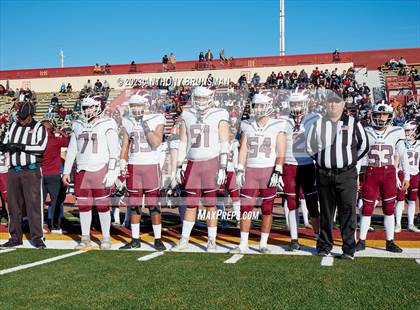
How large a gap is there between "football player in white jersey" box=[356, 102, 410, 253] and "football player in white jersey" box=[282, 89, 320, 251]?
0.58 m

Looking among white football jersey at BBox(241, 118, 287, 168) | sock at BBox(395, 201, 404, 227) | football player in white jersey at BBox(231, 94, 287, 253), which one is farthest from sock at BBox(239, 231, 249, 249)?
sock at BBox(395, 201, 404, 227)

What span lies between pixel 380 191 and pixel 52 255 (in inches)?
148

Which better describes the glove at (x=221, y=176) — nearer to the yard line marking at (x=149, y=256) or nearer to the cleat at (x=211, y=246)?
the cleat at (x=211, y=246)

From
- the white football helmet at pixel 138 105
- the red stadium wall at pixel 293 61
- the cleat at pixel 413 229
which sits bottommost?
the cleat at pixel 413 229

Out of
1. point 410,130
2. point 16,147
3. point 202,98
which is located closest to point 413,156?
point 410,130

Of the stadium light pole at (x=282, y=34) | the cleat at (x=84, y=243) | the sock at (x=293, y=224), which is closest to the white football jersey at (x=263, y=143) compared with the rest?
the sock at (x=293, y=224)

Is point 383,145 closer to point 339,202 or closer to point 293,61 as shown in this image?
point 339,202

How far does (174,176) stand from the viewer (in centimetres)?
605

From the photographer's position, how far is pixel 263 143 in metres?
5.77

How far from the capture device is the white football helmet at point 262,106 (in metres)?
5.74

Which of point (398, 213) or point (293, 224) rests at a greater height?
point (293, 224)

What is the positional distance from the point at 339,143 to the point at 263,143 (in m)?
0.85

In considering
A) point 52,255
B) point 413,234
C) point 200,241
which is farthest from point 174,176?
point 413,234

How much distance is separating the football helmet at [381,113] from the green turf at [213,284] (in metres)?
1.57
